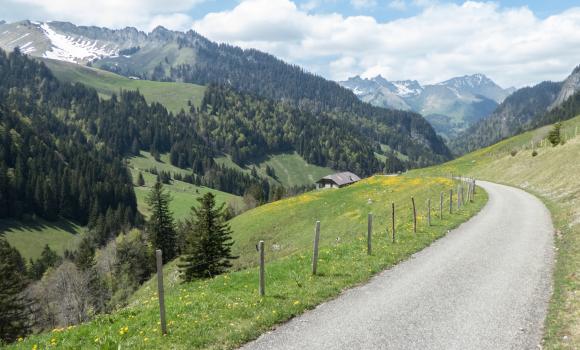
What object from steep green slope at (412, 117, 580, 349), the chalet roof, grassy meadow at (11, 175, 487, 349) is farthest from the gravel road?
the chalet roof

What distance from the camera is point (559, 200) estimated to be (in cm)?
4028

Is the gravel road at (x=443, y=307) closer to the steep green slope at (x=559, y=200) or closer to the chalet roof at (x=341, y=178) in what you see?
the steep green slope at (x=559, y=200)

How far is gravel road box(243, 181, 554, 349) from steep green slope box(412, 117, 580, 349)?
19.2 inches

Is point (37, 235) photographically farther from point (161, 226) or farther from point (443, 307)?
point (443, 307)

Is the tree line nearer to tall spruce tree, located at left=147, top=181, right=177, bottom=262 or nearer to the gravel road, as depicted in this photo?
tall spruce tree, located at left=147, top=181, right=177, bottom=262

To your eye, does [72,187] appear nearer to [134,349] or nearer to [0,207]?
[0,207]

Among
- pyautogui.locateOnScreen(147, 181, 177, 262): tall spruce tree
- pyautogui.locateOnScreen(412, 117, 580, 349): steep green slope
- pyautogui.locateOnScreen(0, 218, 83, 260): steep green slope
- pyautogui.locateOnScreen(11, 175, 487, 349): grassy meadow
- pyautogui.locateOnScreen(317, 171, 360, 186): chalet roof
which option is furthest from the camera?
pyautogui.locateOnScreen(317, 171, 360, 186): chalet roof

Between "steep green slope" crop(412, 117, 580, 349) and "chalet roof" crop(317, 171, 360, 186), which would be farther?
"chalet roof" crop(317, 171, 360, 186)

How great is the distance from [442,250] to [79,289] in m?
64.8

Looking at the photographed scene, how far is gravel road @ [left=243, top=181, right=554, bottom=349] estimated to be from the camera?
12000 millimetres

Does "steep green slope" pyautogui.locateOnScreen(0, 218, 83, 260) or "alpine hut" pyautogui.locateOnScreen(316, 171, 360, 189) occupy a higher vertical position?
"alpine hut" pyautogui.locateOnScreen(316, 171, 360, 189)

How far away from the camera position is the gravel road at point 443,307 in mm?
12000

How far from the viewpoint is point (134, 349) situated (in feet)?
37.7

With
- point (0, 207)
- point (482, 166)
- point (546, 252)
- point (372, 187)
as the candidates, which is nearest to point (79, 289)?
point (372, 187)
